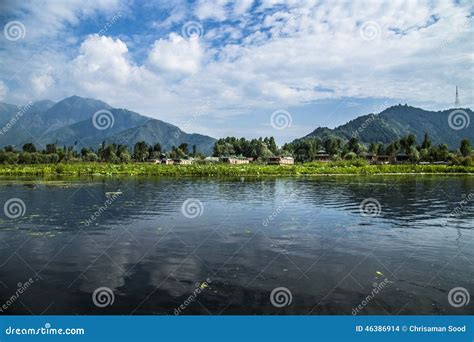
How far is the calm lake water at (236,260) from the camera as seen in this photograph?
1216 cm

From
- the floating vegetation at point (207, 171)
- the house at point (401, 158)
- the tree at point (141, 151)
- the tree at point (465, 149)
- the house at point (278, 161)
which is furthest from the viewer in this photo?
the tree at point (141, 151)

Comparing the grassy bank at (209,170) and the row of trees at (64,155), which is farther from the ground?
the row of trees at (64,155)

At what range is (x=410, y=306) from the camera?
11.9 m

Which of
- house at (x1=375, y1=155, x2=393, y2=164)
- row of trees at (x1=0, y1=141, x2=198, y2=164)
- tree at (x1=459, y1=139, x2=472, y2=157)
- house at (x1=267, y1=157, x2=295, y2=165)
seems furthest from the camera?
house at (x1=375, y1=155, x2=393, y2=164)

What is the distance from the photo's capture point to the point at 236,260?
55.1 ft

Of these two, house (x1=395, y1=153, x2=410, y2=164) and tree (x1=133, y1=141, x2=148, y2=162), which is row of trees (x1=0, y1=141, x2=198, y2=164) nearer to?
tree (x1=133, y1=141, x2=148, y2=162)

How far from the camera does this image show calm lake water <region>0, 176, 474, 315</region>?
39.9ft

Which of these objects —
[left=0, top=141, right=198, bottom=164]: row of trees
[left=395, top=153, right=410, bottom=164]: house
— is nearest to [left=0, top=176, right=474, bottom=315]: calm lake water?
[left=0, top=141, right=198, bottom=164]: row of trees

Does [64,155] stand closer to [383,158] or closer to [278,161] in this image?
[278,161]

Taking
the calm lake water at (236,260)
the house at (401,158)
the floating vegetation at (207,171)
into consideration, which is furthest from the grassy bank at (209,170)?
the house at (401,158)

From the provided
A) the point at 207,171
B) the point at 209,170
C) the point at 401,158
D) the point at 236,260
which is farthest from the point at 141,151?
the point at 236,260

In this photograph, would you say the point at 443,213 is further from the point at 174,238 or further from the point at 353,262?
the point at 174,238

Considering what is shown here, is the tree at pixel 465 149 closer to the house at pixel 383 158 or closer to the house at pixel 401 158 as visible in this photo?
the house at pixel 401 158

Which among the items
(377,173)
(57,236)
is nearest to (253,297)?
(57,236)
